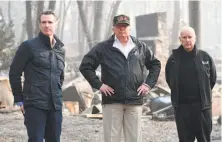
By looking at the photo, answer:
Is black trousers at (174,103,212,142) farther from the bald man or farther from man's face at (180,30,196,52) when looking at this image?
man's face at (180,30,196,52)

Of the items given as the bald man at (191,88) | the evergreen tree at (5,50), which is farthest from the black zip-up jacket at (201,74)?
the evergreen tree at (5,50)

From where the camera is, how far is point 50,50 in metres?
4.35

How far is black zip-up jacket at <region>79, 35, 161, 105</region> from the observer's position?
4.43 meters

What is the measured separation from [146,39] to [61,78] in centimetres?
1536

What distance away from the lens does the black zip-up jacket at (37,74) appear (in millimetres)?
4234

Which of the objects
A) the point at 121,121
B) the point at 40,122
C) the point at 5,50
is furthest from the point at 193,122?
the point at 5,50

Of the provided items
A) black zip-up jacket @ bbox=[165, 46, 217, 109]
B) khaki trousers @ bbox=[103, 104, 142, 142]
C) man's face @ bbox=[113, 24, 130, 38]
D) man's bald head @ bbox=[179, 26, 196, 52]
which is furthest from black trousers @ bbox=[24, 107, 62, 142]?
man's bald head @ bbox=[179, 26, 196, 52]

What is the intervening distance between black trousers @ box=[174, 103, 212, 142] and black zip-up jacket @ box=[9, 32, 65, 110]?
A: 1.50m

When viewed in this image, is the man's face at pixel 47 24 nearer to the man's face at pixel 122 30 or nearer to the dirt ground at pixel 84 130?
the man's face at pixel 122 30

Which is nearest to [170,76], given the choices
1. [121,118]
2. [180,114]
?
[180,114]

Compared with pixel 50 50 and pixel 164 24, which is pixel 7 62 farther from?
pixel 50 50

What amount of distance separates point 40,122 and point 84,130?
4.68 m

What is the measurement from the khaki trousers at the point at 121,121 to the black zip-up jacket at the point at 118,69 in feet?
0.25

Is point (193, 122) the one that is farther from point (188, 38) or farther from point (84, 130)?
point (84, 130)
